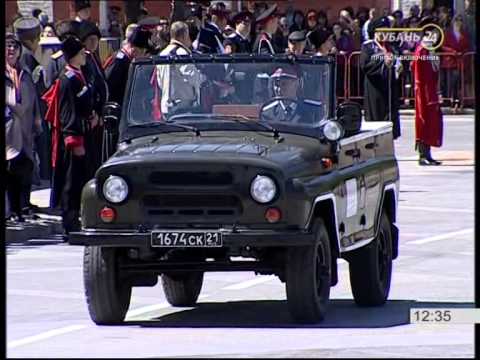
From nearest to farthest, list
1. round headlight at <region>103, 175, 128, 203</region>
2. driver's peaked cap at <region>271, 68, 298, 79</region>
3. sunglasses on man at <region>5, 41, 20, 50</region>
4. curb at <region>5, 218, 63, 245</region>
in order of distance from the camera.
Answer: round headlight at <region>103, 175, 128, 203</region>
driver's peaked cap at <region>271, 68, 298, 79</region>
curb at <region>5, 218, 63, 245</region>
sunglasses on man at <region>5, 41, 20, 50</region>

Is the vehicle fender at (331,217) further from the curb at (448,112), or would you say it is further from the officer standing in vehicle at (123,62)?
the curb at (448,112)

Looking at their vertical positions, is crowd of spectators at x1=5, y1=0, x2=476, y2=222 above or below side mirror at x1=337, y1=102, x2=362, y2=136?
below

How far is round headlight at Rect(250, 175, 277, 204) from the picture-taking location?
38.1ft

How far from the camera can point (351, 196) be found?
12.6m

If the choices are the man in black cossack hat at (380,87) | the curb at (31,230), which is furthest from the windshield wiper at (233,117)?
the man in black cossack hat at (380,87)

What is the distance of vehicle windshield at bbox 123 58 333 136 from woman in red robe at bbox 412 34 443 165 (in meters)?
12.5

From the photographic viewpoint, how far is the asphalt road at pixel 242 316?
35.4 ft

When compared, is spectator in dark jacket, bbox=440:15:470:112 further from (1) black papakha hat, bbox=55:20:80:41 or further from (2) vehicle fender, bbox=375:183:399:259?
(2) vehicle fender, bbox=375:183:399:259

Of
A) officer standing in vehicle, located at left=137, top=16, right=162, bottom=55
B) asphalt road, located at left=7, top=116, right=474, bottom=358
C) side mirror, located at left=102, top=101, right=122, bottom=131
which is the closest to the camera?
asphalt road, located at left=7, top=116, right=474, bottom=358

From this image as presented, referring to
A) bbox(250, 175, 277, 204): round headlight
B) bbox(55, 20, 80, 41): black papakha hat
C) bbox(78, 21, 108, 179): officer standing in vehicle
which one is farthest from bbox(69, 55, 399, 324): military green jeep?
bbox(55, 20, 80, 41): black papakha hat

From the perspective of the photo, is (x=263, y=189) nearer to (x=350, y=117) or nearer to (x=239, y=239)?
(x=239, y=239)

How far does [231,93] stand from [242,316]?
63.9 inches

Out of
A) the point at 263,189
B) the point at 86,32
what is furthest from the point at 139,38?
the point at 263,189

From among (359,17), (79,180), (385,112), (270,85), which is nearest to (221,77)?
(270,85)
